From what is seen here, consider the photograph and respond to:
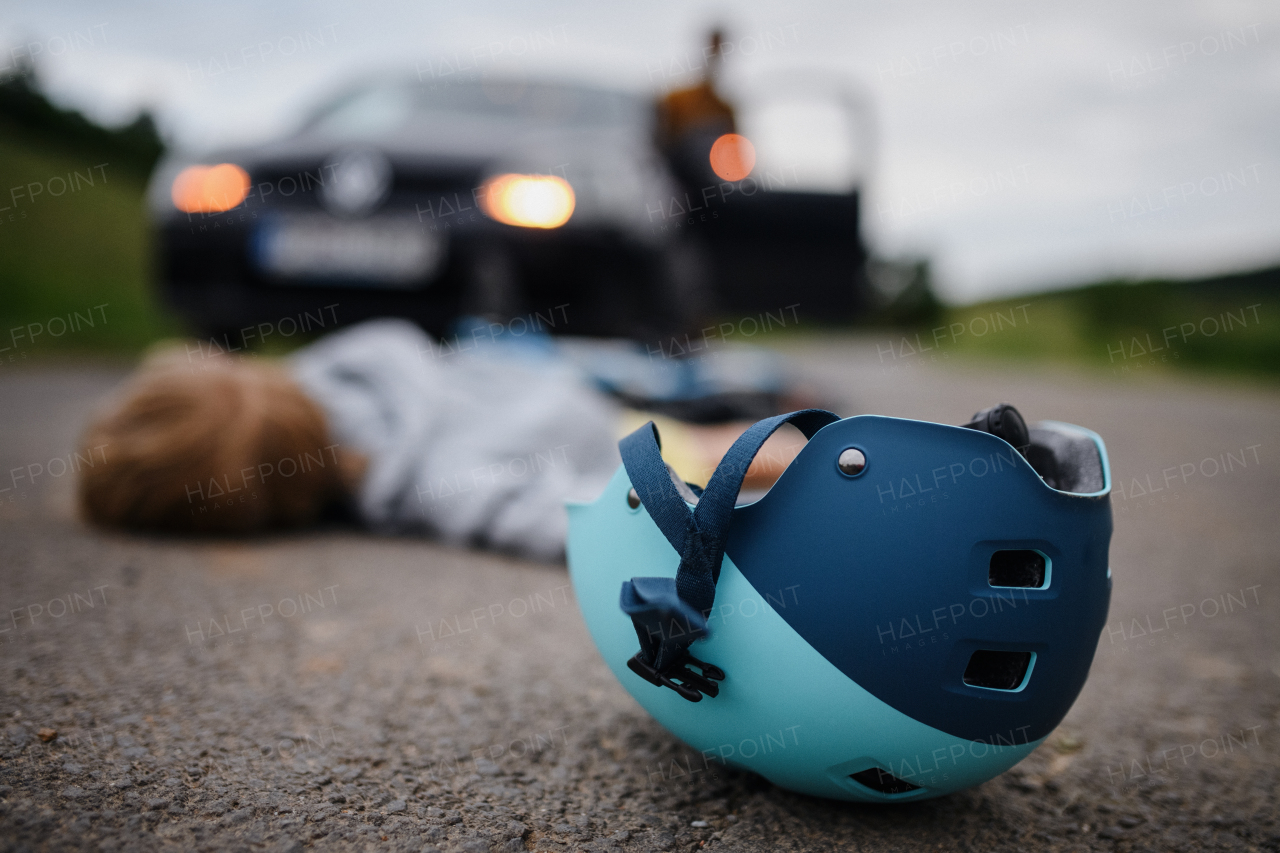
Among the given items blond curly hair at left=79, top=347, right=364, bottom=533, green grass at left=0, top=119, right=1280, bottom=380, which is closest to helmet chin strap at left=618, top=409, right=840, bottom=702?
blond curly hair at left=79, top=347, right=364, bottom=533

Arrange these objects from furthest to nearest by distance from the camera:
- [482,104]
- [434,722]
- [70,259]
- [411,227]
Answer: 1. [70,259]
2. [482,104]
3. [411,227]
4. [434,722]

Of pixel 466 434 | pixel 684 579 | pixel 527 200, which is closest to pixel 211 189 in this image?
pixel 527 200

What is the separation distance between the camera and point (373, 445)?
287cm

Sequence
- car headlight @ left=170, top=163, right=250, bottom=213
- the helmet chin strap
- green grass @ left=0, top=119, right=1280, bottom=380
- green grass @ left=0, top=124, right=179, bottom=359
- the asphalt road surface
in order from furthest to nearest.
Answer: green grass @ left=0, top=119, right=1280, bottom=380, green grass @ left=0, top=124, right=179, bottom=359, car headlight @ left=170, top=163, right=250, bottom=213, the asphalt road surface, the helmet chin strap

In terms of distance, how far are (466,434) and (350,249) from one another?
1252mm

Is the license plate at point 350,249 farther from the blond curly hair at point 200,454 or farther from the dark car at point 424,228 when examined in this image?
the blond curly hair at point 200,454

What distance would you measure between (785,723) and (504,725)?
2.03 ft

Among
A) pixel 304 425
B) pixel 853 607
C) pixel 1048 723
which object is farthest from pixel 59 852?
pixel 304 425

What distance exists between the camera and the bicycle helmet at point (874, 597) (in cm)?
105

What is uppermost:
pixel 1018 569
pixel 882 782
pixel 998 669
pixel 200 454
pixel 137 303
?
pixel 137 303

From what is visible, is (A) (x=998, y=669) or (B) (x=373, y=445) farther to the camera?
(B) (x=373, y=445)

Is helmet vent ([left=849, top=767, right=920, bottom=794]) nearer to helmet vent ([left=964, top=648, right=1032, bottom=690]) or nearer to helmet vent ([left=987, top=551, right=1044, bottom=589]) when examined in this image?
helmet vent ([left=964, top=648, right=1032, bottom=690])

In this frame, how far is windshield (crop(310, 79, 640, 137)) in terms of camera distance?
14.2 ft

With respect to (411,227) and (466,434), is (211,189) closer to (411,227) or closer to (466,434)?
(411,227)
